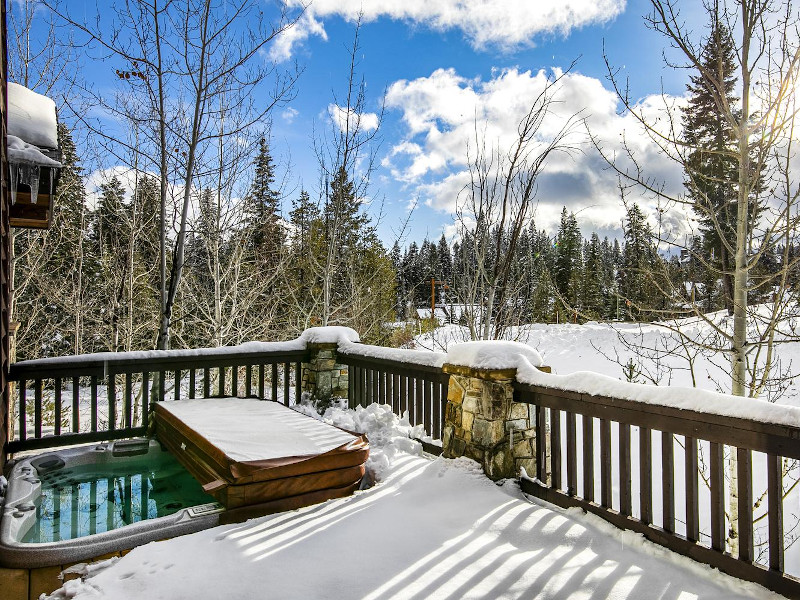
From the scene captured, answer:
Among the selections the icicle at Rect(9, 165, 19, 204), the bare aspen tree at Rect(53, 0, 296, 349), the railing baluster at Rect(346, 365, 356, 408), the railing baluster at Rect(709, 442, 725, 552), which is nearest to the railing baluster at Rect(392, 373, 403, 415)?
the railing baluster at Rect(346, 365, 356, 408)

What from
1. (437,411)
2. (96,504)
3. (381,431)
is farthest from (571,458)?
(96,504)

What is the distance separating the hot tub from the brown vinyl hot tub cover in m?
0.16

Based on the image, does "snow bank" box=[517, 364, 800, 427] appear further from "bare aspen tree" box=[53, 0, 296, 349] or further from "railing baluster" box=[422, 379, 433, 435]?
"bare aspen tree" box=[53, 0, 296, 349]

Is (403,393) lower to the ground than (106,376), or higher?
lower

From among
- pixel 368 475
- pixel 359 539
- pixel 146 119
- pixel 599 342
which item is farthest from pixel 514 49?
pixel 599 342

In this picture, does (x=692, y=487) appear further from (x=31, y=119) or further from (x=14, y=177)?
(x=31, y=119)

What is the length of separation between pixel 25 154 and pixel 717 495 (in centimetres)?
485

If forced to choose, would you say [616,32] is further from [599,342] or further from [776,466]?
[599,342]

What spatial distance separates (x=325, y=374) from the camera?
5.54 meters

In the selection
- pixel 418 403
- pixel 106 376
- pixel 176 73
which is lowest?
pixel 418 403

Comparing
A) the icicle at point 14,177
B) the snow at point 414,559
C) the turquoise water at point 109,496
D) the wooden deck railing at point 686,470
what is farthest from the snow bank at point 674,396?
the icicle at point 14,177

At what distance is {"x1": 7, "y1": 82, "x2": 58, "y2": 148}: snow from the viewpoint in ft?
12.3

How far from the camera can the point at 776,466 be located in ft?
6.42

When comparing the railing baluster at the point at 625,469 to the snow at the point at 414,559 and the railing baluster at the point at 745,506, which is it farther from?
the railing baluster at the point at 745,506
